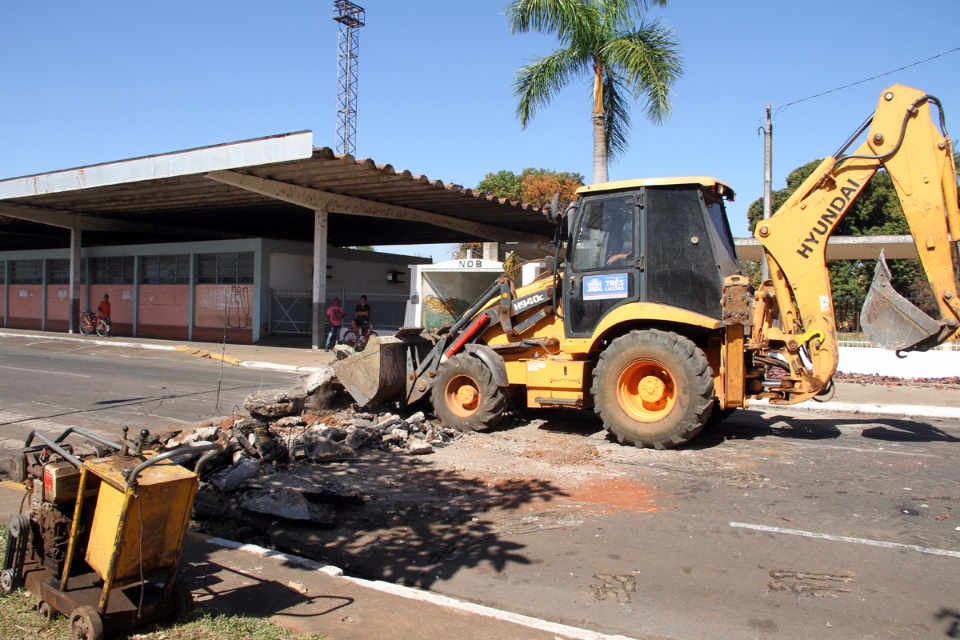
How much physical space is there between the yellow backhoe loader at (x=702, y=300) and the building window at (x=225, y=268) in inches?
705

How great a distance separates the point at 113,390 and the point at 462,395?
706cm

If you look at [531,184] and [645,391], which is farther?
[531,184]

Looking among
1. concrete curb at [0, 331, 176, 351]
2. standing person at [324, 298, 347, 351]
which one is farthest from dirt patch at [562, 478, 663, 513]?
concrete curb at [0, 331, 176, 351]

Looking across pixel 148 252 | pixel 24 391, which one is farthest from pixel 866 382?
pixel 148 252

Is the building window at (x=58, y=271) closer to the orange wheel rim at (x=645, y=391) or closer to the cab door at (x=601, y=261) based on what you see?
the cab door at (x=601, y=261)

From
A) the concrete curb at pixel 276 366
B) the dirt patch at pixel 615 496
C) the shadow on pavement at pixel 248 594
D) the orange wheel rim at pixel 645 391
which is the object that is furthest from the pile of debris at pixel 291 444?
the concrete curb at pixel 276 366

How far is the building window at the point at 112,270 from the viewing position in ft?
94.0

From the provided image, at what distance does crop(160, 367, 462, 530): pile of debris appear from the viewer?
5645mm

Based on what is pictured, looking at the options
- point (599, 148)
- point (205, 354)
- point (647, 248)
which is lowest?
point (205, 354)

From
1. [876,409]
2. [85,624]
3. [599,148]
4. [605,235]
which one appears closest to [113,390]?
[605,235]

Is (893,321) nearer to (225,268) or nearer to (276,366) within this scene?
(276,366)

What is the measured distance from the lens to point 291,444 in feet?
24.6

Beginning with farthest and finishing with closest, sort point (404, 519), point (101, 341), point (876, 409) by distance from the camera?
point (101, 341)
point (876, 409)
point (404, 519)

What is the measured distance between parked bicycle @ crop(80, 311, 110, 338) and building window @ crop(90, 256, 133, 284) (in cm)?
191
